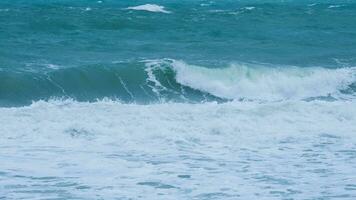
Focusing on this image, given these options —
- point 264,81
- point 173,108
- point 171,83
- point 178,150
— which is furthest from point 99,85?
point 178,150

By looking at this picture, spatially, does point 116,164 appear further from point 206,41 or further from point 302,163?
point 206,41

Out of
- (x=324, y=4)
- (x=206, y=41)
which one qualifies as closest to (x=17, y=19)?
(x=206, y=41)

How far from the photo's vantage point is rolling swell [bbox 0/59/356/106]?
15594mm

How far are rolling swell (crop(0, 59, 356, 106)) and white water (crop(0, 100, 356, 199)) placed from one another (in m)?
1.53

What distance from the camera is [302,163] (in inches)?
395

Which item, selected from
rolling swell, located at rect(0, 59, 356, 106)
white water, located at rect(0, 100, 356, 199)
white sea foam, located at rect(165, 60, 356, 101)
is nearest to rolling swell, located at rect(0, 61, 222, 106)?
rolling swell, located at rect(0, 59, 356, 106)

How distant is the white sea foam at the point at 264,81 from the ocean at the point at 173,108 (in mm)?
41

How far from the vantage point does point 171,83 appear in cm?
1698

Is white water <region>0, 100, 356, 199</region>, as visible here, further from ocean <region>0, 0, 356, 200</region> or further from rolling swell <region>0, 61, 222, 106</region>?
rolling swell <region>0, 61, 222, 106</region>

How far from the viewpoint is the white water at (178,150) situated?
8.78 metres

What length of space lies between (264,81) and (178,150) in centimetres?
708

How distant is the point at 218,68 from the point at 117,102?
4417 mm

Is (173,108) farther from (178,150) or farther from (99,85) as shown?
(99,85)

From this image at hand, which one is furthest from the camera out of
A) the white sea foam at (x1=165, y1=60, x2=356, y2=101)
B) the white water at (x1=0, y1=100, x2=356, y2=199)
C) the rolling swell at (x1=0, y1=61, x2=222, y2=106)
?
the white sea foam at (x1=165, y1=60, x2=356, y2=101)
